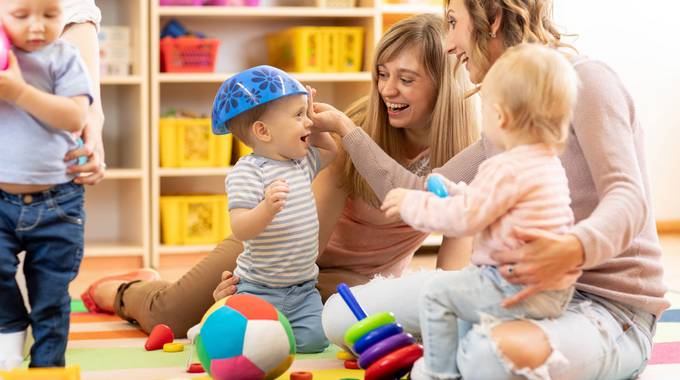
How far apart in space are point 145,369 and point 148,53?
5.95 ft

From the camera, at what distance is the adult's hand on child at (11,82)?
4.42 feet

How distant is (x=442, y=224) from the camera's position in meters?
1.38

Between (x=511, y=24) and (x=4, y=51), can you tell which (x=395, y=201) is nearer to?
(x=511, y=24)

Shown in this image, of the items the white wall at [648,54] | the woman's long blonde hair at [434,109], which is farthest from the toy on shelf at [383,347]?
the white wall at [648,54]

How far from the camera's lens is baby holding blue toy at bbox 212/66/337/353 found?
1.85m

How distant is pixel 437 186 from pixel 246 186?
0.54 m

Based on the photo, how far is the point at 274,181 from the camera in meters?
1.84

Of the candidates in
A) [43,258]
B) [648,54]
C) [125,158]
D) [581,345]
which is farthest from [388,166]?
[648,54]

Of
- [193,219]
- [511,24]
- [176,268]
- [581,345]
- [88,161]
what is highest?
[511,24]

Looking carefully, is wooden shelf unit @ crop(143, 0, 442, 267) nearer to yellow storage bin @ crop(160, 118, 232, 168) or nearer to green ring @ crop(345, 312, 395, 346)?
yellow storage bin @ crop(160, 118, 232, 168)

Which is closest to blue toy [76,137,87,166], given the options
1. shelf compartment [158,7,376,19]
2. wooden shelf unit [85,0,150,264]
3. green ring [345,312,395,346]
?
green ring [345,312,395,346]

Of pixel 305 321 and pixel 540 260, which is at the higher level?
pixel 540 260

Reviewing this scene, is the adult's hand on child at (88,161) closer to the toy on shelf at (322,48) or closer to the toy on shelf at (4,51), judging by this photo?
the toy on shelf at (4,51)

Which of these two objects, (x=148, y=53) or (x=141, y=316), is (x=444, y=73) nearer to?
(x=141, y=316)
